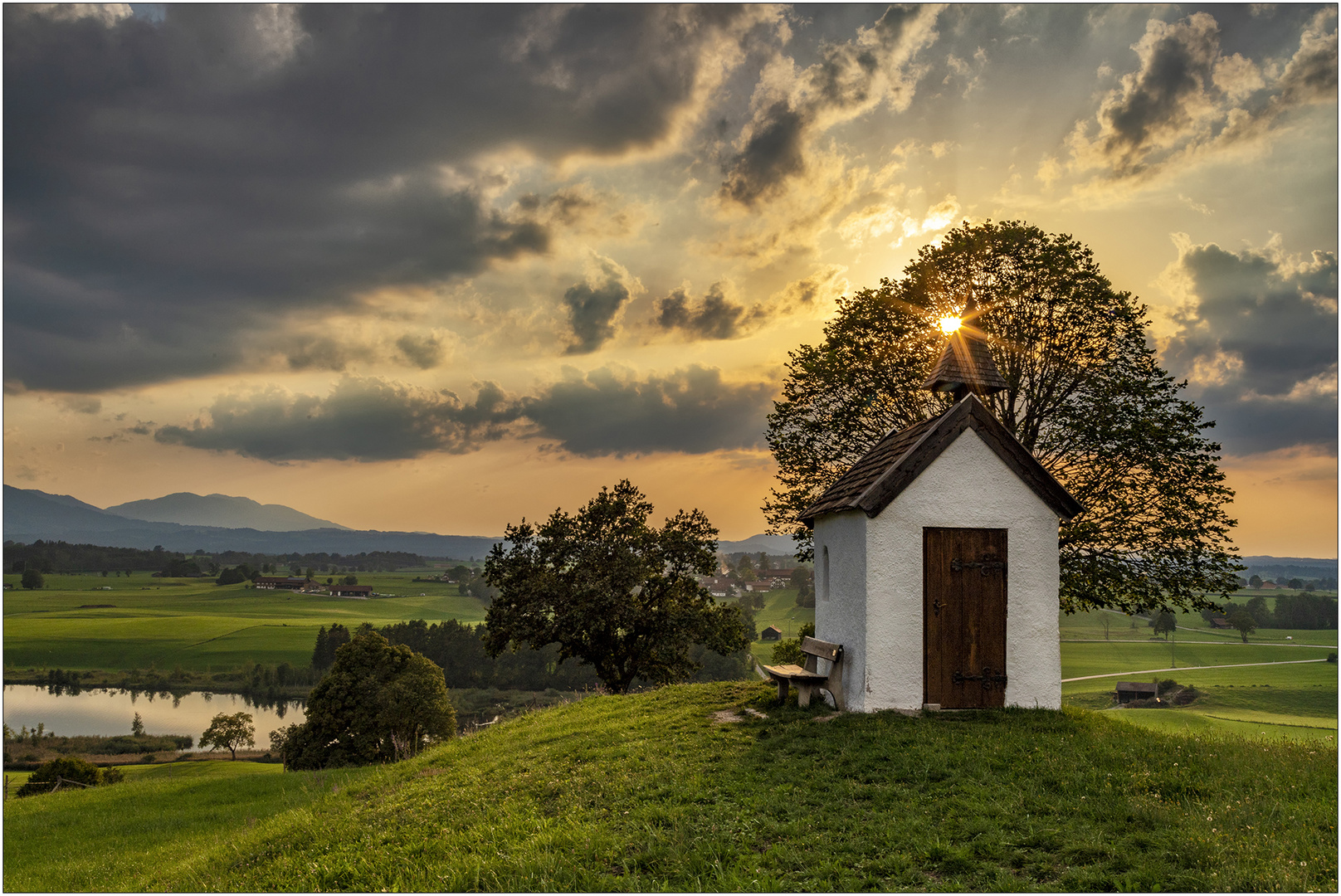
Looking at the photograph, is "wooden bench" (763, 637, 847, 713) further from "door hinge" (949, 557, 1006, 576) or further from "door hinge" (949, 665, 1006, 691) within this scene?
"door hinge" (949, 557, 1006, 576)

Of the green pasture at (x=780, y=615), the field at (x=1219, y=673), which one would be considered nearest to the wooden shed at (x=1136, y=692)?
the field at (x=1219, y=673)

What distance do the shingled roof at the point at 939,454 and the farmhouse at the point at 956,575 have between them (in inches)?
0.9

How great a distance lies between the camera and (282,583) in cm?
17375

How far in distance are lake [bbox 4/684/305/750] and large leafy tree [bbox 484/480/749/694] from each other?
70.2m

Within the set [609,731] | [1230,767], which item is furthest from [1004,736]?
[609,731]

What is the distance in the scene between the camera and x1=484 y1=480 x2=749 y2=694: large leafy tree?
24609mm

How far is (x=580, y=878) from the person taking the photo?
7.00m

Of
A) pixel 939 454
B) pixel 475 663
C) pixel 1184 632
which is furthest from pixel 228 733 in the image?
pixel 1184 632

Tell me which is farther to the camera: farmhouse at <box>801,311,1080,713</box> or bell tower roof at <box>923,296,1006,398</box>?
bell tower roof at <box>923,296,1006,398</box>

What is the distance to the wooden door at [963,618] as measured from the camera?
12.6 meters

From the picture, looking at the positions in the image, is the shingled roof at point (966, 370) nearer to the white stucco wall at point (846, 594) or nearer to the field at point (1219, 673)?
the white stucco wall at point (846, 594)

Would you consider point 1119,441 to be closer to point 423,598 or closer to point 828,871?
point 828,871

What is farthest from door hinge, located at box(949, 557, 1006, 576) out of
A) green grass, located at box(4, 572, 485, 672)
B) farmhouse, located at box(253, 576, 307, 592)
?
farmhouse, located at box(253, 576, 307, 592)

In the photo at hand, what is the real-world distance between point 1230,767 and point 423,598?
531ft
